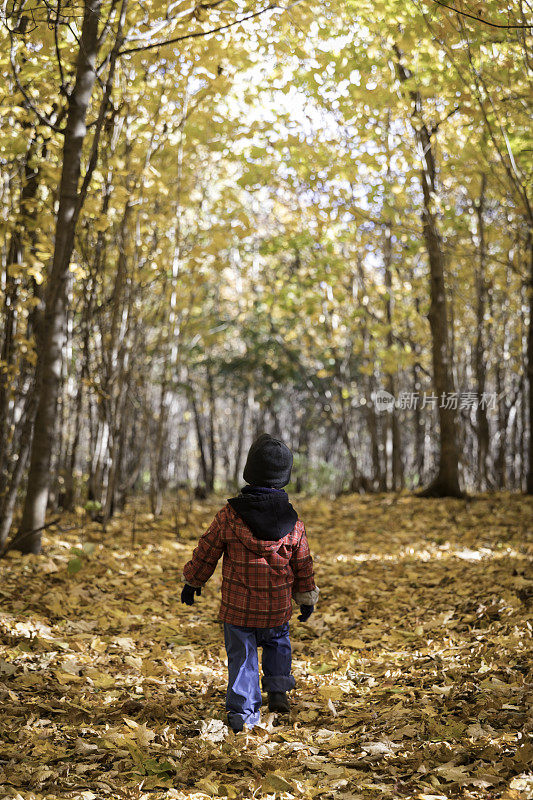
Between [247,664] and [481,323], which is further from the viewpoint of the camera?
[481,323]

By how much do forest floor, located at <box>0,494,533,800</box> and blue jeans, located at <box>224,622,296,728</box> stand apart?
0.31 feet

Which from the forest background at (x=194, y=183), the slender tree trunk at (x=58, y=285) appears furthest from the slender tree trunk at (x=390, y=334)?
the slender tree trunk at (x=58, y=285)

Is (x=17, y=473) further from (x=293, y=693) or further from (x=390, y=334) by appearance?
(x=390, y=334)

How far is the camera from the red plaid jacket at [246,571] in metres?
2.94

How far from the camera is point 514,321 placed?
46.8 ft

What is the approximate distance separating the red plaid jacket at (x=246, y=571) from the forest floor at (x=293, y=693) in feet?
1.71

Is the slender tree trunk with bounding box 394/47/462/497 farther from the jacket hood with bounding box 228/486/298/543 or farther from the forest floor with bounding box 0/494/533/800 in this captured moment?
the jacket hood with bounding box 228/486/298/543

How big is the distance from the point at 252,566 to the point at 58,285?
2.86m

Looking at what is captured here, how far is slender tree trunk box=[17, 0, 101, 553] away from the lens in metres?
4.78

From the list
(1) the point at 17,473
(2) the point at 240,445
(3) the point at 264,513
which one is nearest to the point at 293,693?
(3) the point at 264,513

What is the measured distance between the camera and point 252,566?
2.95 metres

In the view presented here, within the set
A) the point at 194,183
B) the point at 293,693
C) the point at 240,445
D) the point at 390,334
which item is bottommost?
the point at 293,693

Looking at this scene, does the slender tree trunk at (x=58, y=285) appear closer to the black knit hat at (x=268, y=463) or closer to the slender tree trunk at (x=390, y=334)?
the black knit hat at (x=268, y=463)

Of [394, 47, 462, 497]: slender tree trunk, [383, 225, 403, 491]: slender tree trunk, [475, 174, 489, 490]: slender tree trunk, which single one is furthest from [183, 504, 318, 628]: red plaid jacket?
[383, 225, 403, 491]: slender tree trunk
